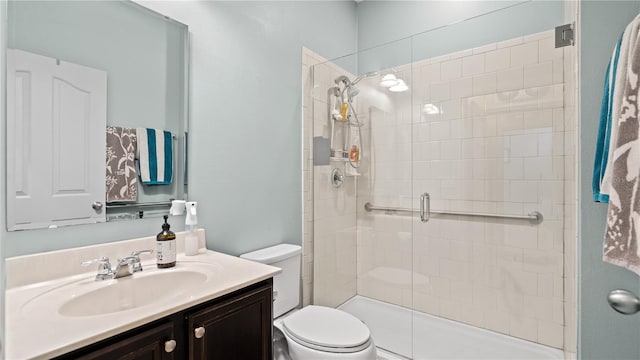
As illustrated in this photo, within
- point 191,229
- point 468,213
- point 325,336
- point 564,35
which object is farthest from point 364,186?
point 564,35

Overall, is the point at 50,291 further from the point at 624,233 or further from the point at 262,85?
the point at 624,233

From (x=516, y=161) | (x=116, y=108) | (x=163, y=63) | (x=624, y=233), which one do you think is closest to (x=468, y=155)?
(x=516, y=161)

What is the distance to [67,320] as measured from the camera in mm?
803

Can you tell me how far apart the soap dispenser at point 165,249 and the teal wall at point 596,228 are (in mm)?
1300

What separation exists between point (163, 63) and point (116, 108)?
286mm

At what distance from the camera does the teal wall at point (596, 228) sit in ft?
2.31

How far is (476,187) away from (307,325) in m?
1.29

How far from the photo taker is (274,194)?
76.0 inches

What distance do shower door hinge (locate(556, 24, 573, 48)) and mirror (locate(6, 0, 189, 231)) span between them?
6.04 ft

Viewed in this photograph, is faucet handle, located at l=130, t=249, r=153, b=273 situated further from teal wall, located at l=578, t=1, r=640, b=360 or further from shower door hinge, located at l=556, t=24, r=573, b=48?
shower door hinge, located at l=556, t=24, r=573, b=48

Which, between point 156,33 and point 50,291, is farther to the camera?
point 156,33

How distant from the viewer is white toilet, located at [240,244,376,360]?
1.39m

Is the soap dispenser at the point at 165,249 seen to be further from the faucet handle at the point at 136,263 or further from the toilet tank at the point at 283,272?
the toilet tank at the point at 283,272

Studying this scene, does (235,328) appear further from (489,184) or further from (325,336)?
(489,184)
